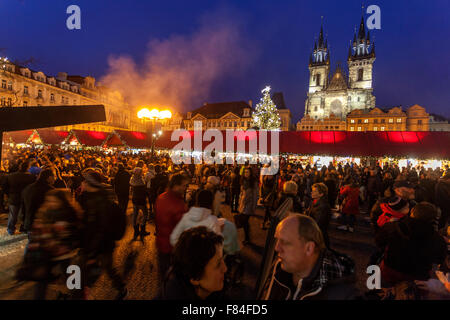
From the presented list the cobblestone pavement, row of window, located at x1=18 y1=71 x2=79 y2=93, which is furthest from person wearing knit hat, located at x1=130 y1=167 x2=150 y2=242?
row of window, located at x1=18 y1=71 x2=79 y2=93

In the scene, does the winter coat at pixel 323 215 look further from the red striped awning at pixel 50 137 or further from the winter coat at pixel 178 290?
the red striped awning at pixel 50 137

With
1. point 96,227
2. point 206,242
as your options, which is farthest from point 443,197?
point 96,227

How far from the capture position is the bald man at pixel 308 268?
1526 mm

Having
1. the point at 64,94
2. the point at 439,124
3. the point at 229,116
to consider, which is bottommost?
the point at 439,124

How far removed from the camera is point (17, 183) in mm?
5715

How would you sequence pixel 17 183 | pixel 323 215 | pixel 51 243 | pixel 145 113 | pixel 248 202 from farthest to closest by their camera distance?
pixel 145 113
pixel 248 202
pixel 17 183
pixel 323 215
pixel 51 243

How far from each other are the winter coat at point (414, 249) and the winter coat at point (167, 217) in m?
2.87

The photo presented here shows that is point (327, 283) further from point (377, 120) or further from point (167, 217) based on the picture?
point (377, 120)

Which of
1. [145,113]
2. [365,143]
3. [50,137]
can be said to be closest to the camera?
[365,143]

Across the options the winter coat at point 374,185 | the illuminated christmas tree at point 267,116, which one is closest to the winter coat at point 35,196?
the winter coat at point 374,185

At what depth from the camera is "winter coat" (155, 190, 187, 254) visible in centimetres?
321

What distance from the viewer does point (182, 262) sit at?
5.01 feet

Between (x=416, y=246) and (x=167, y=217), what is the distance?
3247mm

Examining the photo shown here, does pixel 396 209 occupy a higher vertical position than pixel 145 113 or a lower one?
lower
